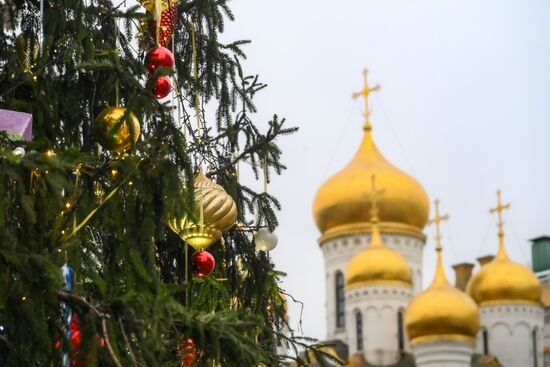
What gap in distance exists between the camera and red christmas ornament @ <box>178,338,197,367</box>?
462 cm

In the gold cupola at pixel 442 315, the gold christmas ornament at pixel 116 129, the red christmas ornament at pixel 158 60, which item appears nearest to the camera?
the gold christmas ornament at pixel 116 129

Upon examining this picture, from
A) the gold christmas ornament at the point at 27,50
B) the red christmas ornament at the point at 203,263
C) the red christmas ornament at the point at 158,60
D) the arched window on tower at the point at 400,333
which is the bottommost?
the red christmas ornament at the point at 203,263

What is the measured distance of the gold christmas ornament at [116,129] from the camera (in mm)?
4797

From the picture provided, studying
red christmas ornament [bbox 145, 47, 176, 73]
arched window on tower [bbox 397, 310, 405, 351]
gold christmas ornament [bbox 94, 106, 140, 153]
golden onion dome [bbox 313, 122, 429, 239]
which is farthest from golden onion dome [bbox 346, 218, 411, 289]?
gold christmas ornament [bbox 94, 106, 140, 153]

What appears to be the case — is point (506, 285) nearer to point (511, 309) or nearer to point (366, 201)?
point (511, 309)

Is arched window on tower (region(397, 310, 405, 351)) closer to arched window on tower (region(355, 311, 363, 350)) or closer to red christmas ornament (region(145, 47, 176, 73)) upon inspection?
arched window on tower (region(355, 311, 363, 350))

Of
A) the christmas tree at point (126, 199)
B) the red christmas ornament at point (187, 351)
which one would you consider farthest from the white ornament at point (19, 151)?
the red christmas ornament at point (187, 351)

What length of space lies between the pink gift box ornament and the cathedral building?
98.3 ft

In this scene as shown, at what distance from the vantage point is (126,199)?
4934 millimetres

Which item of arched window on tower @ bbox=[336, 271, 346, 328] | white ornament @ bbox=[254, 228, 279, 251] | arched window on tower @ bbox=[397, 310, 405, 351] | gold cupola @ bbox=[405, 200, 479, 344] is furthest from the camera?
arched window on tower @ bbox=[336, 271, 346, 328]

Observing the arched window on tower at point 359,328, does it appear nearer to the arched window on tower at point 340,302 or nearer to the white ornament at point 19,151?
the arched window on tower at point 340,302

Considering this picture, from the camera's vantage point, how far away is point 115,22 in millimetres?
6172

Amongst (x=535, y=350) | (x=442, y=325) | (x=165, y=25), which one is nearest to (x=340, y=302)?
A: (x=442, y=325)

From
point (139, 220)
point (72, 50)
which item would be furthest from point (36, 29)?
point (139, 220)
